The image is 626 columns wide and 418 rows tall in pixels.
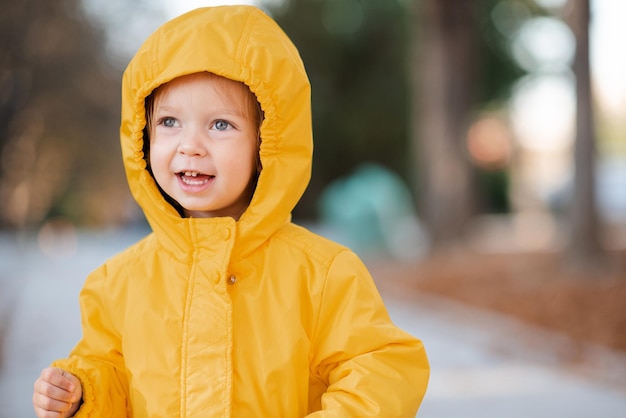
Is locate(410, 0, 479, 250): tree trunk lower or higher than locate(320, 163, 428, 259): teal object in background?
higher

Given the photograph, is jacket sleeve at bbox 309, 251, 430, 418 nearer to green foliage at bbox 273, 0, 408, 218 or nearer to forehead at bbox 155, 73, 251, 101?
forehead at bbox 155, 73, 251, 101

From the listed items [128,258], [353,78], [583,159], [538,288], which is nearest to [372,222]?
[583,159]

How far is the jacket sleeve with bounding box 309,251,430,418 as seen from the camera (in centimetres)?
193

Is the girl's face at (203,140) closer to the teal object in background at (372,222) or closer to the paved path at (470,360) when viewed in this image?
the paved path at (470,360)

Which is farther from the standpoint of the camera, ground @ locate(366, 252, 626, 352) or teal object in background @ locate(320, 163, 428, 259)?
teal object in background @ locate(320, 163, 428, 259)

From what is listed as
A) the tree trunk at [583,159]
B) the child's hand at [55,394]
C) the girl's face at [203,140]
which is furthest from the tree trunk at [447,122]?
the child's hand at [55,394]

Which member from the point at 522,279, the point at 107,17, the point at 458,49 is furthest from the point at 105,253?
the point at 522,279

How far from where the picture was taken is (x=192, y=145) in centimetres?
202

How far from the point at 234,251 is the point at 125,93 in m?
0.56

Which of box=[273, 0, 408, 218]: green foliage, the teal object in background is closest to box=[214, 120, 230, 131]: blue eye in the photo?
the teal object in background

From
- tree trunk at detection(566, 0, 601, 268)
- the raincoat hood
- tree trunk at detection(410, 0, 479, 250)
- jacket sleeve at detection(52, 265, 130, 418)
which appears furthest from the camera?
tree trunk at detection(410, 0, 479, 250)

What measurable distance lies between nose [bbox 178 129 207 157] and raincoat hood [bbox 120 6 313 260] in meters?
0.16

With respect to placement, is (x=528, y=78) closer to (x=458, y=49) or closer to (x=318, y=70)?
(x=318, y=70)

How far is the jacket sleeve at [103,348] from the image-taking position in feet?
7.04
